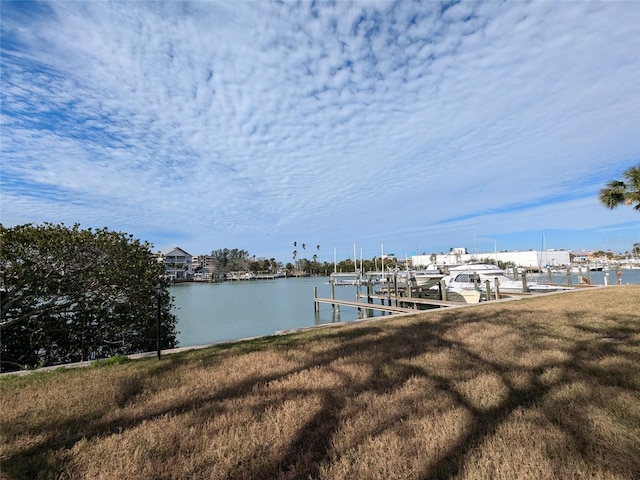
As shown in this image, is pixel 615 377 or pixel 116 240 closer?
pixel 615 377

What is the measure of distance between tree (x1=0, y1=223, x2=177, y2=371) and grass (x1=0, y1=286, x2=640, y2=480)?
345cm

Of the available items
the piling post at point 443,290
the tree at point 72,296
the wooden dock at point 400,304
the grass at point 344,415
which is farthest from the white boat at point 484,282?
the tree at point 72,296

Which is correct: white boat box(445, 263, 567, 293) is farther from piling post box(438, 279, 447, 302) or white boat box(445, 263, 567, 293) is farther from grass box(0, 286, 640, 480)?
grass box(0, 286, 640, 480)

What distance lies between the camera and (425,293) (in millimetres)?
24109

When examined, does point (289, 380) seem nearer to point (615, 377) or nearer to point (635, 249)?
point (615, 377)

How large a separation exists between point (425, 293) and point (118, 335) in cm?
1956

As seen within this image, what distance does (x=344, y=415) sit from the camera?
3160 millimetres

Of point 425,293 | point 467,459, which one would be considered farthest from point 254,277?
point 467,459

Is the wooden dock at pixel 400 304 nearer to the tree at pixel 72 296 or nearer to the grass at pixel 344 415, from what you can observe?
the grass at pixel 344 415

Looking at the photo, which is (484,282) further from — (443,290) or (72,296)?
(72,296)

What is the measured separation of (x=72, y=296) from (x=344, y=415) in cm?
790

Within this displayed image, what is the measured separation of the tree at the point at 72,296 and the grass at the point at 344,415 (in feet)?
11.3

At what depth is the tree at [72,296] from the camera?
752cm

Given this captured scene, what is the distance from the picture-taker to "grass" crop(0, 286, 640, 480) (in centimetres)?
240
